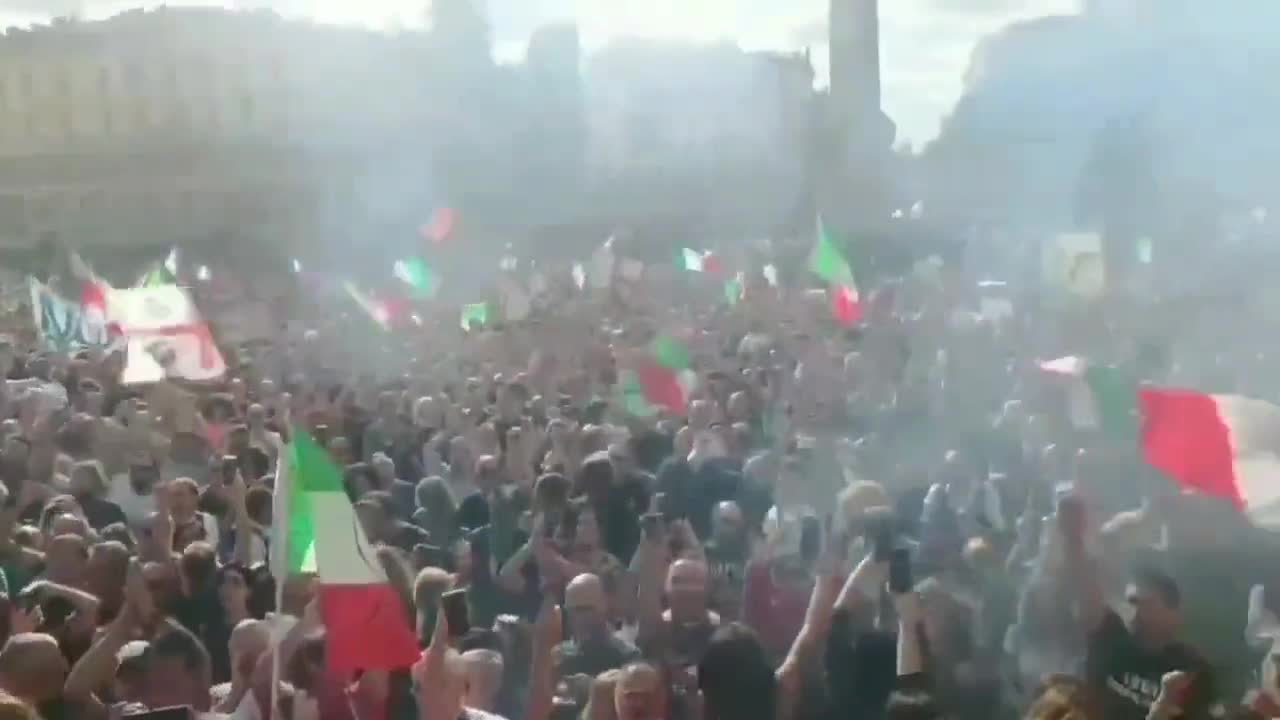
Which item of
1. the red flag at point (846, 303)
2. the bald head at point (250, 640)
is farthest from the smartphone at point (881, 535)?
the red flag at point (846, 303)

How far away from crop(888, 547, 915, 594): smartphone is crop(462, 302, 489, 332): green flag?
34.5 ft

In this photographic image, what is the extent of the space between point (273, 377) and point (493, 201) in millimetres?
36621

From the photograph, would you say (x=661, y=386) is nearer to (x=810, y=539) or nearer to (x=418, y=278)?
(x=810, y=539)

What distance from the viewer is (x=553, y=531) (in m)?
6.32

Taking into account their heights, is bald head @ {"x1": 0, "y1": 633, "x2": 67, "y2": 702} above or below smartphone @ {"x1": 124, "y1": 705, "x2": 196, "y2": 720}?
above

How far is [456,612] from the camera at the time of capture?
4910 mm

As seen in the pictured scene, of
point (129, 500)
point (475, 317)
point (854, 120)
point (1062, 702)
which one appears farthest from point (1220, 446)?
point (854, 120)

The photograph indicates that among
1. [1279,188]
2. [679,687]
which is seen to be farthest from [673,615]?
[1279,188]

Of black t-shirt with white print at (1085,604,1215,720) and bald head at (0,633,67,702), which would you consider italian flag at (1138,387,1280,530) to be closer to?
black t-shirt with white print at (1085,604,1215,720)

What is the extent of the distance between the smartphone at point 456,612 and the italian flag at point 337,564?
32 centimetres

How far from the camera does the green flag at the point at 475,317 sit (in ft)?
51.4

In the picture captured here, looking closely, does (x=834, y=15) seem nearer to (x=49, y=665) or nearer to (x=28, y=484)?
(x=28, y=484)

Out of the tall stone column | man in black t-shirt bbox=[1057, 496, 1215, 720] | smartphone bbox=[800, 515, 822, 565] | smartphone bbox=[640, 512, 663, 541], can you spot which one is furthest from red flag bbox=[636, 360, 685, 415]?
the tall stone column

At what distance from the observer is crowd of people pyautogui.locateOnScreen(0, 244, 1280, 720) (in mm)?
4531
